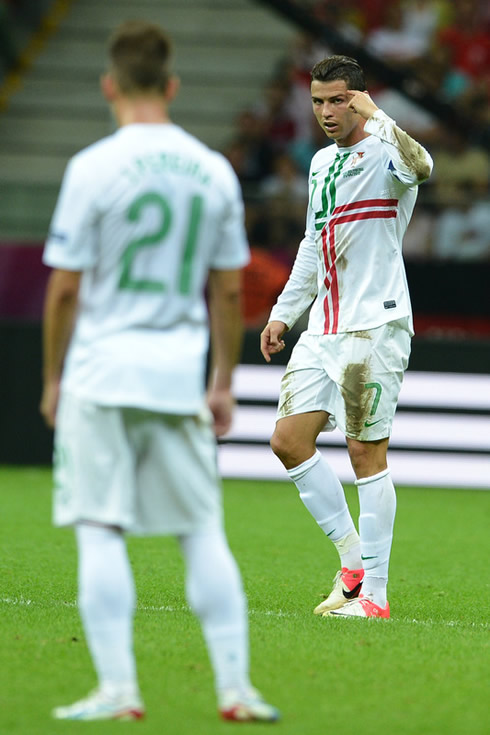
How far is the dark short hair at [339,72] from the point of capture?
18.2 feet

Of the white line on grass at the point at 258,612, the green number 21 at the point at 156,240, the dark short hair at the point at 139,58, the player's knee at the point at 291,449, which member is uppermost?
the dark short hair at the point at 139,58

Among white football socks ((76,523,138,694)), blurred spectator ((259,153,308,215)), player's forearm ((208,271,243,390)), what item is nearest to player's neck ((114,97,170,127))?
player's forearm ((208,271,243,390))

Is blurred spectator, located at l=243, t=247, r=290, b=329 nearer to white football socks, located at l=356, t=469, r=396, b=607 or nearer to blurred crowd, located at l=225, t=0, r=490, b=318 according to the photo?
blurred crowd, located at l=225, t=0, r=490, b=318

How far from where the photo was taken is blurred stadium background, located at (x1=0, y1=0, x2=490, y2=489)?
1145 cm

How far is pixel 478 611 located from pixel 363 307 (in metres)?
1.51

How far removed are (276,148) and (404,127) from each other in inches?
57.8

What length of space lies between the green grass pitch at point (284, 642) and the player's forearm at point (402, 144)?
184cm

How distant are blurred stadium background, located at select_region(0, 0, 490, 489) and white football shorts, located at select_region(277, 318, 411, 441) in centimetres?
554

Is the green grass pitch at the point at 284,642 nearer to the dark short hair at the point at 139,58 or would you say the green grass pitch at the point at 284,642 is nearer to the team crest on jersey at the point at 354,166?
the dark short hair at the point at 139,58

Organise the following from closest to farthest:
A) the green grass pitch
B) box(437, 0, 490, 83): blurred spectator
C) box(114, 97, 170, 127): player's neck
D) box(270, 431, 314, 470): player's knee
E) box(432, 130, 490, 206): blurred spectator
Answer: box(114, 97, 170, 127): player's neck
the green grass pitch
box(270, 431, 314, 470): player's knee
box(432, 130, 490, 206): blurred spectator
box(437, 0, 490, 83): blurred spectator

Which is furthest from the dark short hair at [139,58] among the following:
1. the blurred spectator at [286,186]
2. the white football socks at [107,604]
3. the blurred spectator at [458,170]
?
the blurred spectator at [458,170]

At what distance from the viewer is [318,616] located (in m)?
5.57

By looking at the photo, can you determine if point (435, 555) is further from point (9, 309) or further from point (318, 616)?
point (9, 309)

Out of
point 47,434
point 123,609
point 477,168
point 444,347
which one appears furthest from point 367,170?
point 477,168
